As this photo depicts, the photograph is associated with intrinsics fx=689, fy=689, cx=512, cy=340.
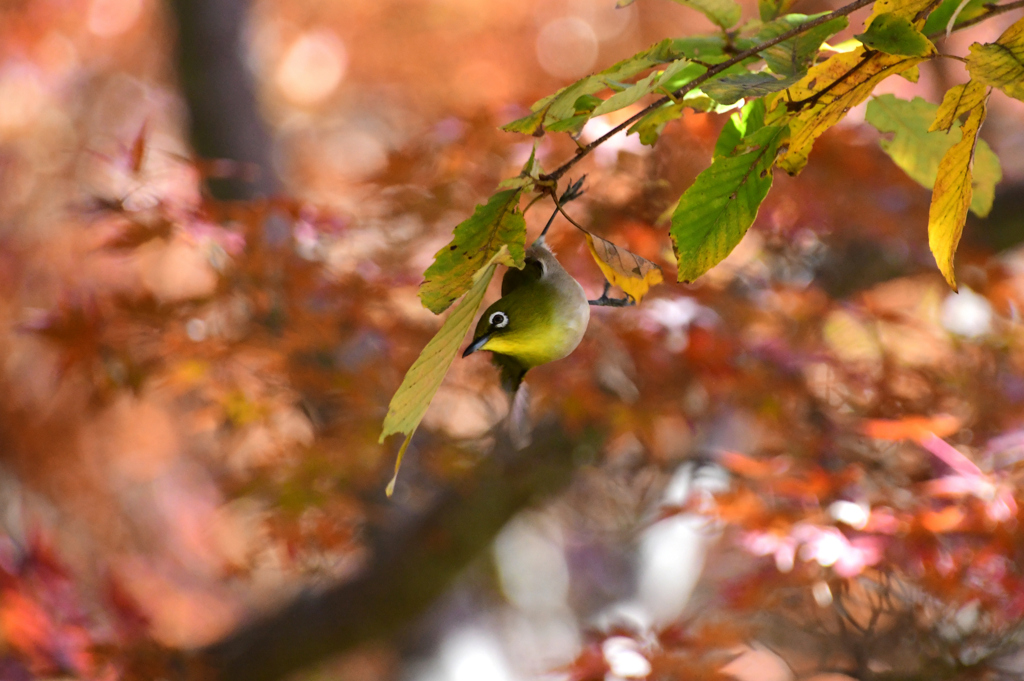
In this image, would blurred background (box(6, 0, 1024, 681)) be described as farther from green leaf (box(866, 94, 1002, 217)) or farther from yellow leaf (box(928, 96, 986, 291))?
yellow leaf (box(928, 96, 986, 291))

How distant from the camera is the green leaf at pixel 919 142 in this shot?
0.43 metres

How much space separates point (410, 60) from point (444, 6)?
36cm

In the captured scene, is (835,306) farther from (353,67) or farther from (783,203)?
(353,67)

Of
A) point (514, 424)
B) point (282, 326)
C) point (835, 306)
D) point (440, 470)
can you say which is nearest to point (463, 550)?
point (440, 470)

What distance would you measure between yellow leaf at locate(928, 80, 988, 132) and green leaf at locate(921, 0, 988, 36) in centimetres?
5

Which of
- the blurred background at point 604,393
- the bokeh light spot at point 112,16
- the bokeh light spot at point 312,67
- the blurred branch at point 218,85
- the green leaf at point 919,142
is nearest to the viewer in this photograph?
the green leaf at point 919,142

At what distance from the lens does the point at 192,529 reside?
3.75 meters

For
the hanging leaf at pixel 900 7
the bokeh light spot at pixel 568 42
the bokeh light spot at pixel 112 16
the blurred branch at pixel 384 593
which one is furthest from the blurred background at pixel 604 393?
the bokeh light spot at pixel 568 42

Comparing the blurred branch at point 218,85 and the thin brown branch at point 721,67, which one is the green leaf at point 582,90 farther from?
the blurred branch at point 218,85

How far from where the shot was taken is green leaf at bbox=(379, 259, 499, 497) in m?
0.29

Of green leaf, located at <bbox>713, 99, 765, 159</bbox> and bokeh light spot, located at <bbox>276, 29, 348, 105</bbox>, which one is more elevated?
bokeh light spot, located at <bbox>276, 29, 348, 105</bbox>

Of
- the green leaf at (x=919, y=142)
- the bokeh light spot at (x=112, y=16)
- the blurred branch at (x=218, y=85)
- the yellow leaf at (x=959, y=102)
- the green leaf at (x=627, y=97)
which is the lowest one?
the green leaf at (x=919, y=142)

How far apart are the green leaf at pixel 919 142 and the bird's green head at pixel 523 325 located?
0.27 m

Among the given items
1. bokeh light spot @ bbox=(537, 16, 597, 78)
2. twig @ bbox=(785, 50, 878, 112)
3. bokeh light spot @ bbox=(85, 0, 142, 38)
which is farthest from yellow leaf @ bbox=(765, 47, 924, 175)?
bokeh light spot @ bbox=(85, 0, 142, 38)
